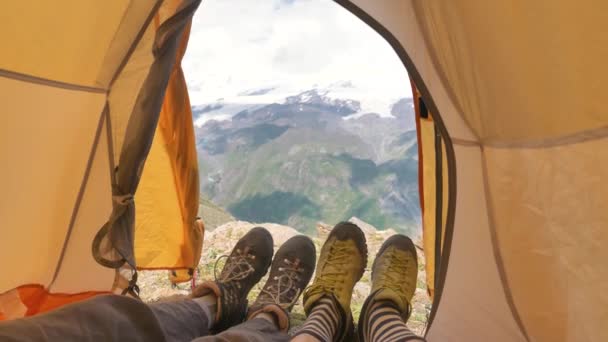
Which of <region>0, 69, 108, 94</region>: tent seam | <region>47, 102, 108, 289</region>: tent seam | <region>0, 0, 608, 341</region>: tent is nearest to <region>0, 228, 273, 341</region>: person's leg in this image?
<region>0, 0, 608, 341</region>: tent

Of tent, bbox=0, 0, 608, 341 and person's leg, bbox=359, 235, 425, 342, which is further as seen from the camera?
person's leg, bbox=359, 235, 425, 342

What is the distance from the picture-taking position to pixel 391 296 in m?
0.96

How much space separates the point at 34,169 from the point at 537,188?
2.74 ft

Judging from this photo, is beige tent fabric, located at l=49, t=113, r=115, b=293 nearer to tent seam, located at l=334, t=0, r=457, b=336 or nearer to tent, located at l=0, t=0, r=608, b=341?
tent, located at l=0, t=0, r=608, b=341

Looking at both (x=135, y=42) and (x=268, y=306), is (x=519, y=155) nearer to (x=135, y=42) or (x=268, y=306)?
(x=268, y=306)

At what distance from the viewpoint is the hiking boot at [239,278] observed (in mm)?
964

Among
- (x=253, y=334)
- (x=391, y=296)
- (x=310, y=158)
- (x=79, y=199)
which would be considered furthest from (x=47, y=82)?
(x=310, y=158)

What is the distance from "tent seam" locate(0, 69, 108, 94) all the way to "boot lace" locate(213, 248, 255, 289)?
495mm

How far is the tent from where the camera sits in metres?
0.59

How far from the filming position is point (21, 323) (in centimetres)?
55

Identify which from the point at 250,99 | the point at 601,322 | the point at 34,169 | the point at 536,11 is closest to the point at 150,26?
the point at 34,169

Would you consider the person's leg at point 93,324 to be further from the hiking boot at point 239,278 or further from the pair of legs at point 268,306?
the hiking boot at point 239,278

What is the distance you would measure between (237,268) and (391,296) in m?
0.38

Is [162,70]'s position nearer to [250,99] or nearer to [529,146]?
[529,146]
